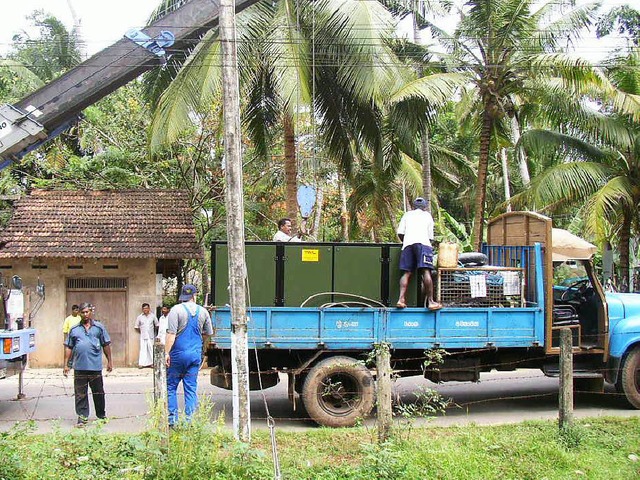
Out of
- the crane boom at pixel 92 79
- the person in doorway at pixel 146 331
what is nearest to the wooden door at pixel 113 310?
the person in doorway at pixel 146 331

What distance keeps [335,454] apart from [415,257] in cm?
306

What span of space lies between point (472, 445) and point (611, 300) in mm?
4075

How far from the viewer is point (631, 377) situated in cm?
1023

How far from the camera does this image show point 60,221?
16594 mm

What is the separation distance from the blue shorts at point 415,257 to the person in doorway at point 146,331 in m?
7.88

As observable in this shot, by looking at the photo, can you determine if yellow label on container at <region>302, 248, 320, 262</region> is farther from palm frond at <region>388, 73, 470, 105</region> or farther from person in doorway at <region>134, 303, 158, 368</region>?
person in doorway at <region>134, 303, 158, 368</region>

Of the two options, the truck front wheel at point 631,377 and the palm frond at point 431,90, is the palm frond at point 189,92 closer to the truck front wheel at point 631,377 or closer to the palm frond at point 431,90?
the palm frond at point 431,90

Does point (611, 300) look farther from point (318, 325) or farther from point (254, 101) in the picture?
point (254, 101)

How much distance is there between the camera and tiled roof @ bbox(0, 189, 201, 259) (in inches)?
620

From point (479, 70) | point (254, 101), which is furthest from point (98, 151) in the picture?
point (479, 70)

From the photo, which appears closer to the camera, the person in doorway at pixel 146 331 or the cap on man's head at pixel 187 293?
the cap on man's head at pixel 187 293

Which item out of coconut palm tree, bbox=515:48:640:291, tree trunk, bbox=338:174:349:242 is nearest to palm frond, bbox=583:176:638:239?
coconut palm tree, bbox=515:48:640:291

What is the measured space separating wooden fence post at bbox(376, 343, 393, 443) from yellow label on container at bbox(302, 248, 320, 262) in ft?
8.41

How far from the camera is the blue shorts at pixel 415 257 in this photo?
9.77m
